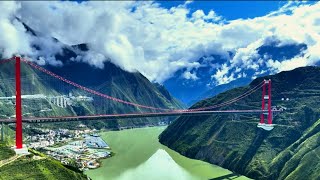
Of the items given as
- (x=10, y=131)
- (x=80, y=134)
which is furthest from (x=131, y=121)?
(x=10, y=131)

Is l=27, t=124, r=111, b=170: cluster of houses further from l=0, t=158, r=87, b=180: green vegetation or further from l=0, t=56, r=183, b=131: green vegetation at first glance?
l=0, t=158, r=87, b=180: green vegetation

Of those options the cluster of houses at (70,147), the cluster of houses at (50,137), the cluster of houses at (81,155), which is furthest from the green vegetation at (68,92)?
the cluster of houses at (81,155)

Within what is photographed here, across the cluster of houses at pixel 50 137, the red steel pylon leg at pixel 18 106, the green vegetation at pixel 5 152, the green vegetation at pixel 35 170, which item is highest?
the cluster of houses at pixel 50 137

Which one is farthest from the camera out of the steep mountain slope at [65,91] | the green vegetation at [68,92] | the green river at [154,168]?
the steep mountain slope at [65,91]

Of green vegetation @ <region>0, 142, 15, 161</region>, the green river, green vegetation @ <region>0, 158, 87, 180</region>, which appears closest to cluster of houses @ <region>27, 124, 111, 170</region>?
the green river

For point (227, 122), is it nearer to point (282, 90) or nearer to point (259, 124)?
point (259, 124)

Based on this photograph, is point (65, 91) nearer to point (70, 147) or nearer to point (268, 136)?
point (70, 147)

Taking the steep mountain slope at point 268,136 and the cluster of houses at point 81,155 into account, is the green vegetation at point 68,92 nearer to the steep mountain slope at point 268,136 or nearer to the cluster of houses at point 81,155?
the cluster of houses at point 81,155
